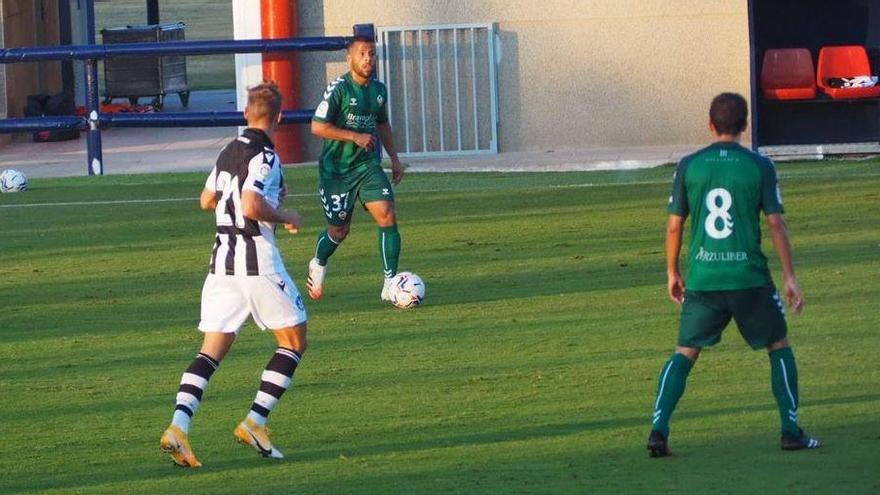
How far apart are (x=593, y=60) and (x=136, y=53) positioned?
18.8 ft

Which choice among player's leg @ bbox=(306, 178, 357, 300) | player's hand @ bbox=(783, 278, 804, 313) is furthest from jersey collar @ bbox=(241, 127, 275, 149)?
player's leg @ bbox=(306, 178, 357, 300)

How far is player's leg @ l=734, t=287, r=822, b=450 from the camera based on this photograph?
7531 mm

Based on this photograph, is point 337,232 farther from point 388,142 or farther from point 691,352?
point 691,352

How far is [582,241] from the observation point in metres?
14.4

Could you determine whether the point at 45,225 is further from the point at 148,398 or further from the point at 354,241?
the point at 148,398

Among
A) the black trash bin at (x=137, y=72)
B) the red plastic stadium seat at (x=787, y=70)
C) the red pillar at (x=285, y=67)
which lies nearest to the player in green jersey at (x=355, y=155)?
the red pillar at (x=285, y=67)

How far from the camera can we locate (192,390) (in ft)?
25.5

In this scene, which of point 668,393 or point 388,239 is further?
point 388,239

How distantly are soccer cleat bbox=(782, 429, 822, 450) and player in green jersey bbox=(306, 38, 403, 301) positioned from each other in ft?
15.2

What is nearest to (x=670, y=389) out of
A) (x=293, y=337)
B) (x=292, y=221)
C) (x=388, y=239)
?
(x=293, y=337)

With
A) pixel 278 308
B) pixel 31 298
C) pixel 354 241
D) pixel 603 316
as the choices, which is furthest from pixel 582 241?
pixel 278 308

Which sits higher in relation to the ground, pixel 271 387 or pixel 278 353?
pixel 278 353

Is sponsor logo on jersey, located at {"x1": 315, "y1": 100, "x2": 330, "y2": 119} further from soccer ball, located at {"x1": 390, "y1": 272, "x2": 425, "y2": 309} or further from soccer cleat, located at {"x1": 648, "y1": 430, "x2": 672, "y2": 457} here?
soccer cleat, located at {"x1": 648, "y1": 430, "x2": 672, "y2": 457}

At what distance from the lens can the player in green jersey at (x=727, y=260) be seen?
24.6 ft
